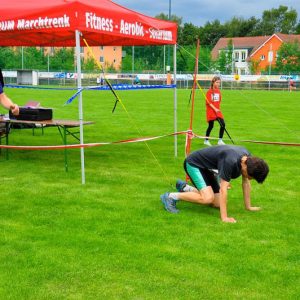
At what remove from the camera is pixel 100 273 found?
14.9 ft

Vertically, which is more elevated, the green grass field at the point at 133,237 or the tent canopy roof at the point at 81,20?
the tent canopy roof at the point at 81,20

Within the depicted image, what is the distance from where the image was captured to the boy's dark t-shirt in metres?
5.69

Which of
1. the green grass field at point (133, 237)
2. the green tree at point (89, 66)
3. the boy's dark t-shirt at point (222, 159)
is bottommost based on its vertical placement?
the green grass field at point (133, 237)

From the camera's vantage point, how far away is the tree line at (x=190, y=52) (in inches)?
2350

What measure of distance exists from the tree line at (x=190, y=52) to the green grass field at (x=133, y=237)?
337 inches

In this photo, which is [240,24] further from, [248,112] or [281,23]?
[248,112]

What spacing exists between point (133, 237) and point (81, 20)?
11.6 feet

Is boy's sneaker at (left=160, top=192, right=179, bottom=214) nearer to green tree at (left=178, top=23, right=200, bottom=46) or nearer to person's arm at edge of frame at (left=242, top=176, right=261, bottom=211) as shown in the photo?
person's arm at edge of frame at (left=242, top=176, right=261, bottom=211)

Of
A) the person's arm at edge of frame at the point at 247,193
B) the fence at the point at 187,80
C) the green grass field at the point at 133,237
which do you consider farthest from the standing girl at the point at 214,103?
the fence at the point at 187,80

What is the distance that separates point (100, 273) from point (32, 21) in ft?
15.3

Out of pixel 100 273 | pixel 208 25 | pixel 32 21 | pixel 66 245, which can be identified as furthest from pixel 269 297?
pixel 208 25

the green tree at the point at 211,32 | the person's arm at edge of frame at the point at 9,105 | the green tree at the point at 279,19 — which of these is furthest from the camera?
the green tree at the point at 279,19

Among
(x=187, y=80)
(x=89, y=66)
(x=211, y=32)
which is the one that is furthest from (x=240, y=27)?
(x=187, y=80)

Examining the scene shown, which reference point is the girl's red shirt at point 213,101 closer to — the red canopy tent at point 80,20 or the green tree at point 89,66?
the red canopy tent at point 80,20
